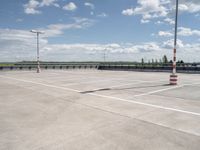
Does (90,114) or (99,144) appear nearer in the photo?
(99,144)

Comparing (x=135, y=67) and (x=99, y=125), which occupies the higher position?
(x=135, y=67)

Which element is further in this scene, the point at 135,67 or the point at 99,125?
the point at 135,67

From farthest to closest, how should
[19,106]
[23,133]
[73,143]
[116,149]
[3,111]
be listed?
1. [19,106]
2. [3,111]
3. [23,133]
4. [73,143]
5. [116,149]

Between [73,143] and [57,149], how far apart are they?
42 centimetres

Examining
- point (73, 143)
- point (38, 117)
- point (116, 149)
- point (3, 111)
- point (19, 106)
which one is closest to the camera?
point (116, 149)

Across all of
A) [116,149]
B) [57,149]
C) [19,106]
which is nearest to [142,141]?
[116,149]

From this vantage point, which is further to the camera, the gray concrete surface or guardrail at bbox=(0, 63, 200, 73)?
guardrail at bbox=(0, 63, 200, 73)

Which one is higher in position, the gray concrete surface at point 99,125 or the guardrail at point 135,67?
the guardrail at point 135,67

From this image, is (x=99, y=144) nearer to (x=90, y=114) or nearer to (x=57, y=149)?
(x=57, y=149)

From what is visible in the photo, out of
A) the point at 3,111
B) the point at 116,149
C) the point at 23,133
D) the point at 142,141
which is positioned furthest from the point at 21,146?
the point at 3,111

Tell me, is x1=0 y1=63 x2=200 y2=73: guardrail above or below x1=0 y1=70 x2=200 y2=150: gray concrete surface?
above

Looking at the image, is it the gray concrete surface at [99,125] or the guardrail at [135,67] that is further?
the guardrail at [135,67]

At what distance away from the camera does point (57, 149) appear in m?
4.12

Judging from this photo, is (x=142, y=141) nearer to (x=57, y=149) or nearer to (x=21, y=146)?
(x=57, y=149)
